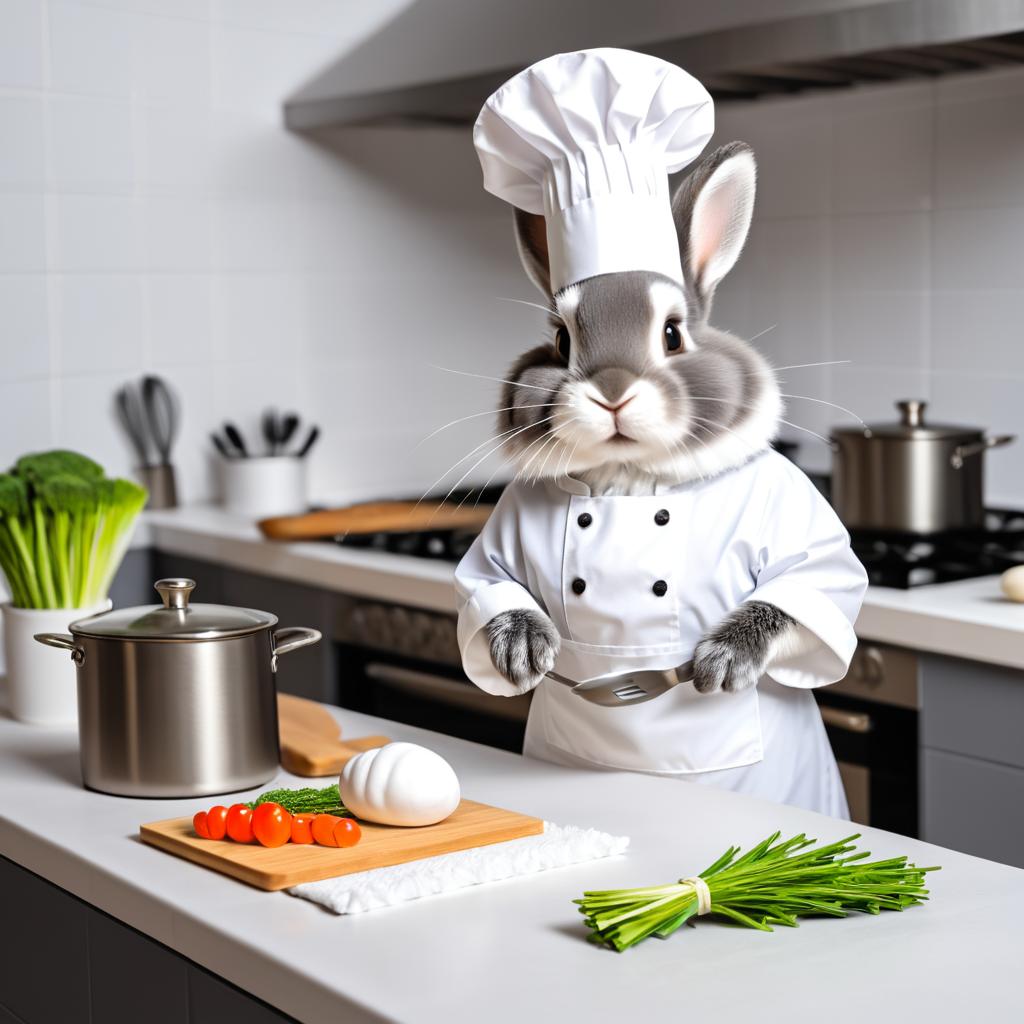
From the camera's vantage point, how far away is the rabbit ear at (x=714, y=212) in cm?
121

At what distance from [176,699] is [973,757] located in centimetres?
91

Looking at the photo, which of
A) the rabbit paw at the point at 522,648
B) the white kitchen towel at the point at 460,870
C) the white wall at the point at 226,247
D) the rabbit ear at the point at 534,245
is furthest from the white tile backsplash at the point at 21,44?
the white kitchen towel at the point at 460,870

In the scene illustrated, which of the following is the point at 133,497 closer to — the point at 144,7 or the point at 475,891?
the point at 475,891

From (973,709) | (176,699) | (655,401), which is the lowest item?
(973,709)

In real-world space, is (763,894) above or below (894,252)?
below

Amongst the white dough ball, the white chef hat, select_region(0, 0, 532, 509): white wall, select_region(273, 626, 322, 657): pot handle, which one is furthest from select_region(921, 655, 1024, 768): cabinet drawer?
select_region(0, 0, 532, 509): white wall

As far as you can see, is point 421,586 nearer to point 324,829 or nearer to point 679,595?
point 679,595

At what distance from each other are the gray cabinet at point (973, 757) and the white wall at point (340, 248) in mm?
717

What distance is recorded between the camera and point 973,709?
157 cm

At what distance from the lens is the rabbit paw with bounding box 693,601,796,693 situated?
3.64 ft

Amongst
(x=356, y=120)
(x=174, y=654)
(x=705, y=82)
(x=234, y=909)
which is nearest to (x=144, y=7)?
(x=356, y=120)

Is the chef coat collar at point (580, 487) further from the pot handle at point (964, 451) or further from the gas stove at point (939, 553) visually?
the pot handle at point (964, 451)

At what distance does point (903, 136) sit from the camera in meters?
2.31

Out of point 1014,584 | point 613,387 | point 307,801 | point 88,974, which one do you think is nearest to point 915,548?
point 1014,584
